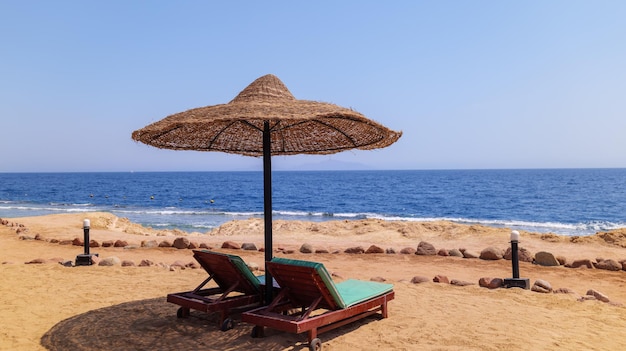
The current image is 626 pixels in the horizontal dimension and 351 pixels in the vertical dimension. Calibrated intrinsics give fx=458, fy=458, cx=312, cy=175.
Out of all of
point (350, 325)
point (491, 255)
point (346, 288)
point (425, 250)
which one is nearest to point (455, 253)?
point (425, 250)

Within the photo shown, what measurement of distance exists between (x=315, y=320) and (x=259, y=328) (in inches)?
29.9

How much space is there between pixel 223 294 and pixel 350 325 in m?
1.56

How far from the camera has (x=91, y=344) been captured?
494cm

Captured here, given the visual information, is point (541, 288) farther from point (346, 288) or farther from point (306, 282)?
point (306, 282)

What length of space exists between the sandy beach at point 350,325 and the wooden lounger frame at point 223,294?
0.25 metres

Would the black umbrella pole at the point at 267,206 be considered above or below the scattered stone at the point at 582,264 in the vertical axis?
above

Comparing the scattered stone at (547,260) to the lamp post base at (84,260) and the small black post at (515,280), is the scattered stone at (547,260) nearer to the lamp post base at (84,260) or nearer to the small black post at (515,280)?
the small black post at (515,280)

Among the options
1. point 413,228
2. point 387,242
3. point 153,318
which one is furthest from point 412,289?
point 413,228

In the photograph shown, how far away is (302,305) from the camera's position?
201 inches

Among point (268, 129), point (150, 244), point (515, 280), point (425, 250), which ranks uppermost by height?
point (268, 129)

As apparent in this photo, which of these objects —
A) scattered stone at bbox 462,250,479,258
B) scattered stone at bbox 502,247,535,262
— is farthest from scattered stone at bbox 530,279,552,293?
scattered stone at bbox 462,250,479,258

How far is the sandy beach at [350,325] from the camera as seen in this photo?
194 inches

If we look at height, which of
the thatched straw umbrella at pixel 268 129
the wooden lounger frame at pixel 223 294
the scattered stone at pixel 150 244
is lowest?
the scattered stone at pixel 150 244

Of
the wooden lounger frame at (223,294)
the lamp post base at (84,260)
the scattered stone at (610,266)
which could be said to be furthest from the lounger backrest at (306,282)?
the scattered stone at (610,266)
